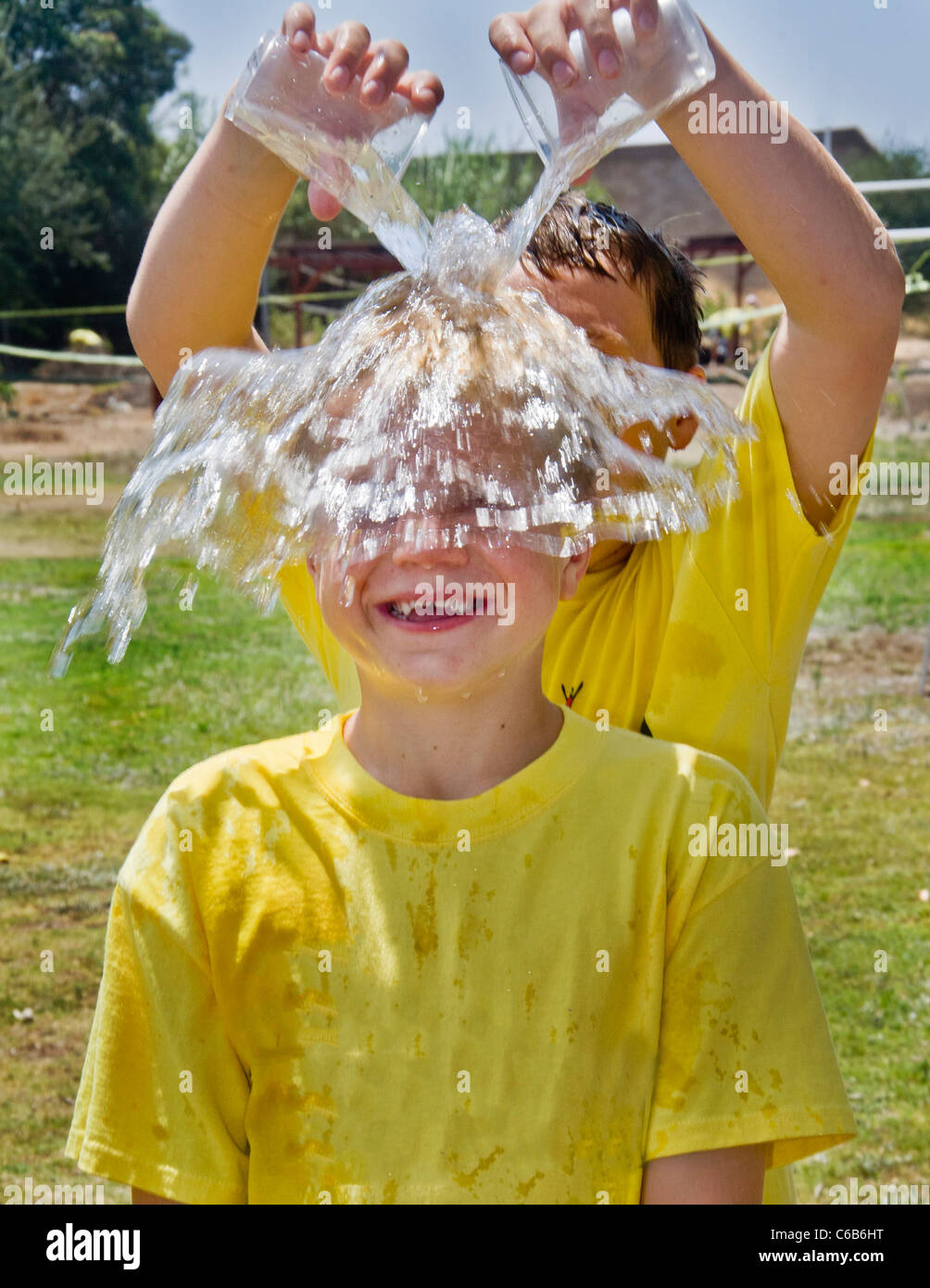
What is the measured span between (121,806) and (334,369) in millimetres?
4831

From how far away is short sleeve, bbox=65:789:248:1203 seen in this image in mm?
1359

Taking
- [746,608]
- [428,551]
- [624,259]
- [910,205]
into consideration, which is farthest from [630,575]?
[910,205]

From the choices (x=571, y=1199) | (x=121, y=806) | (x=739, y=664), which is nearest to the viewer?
(x=571, y=1199)

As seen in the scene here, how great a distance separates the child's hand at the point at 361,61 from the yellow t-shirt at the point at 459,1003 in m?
0.71

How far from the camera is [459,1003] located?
1354 millimetres

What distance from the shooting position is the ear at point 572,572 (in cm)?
147

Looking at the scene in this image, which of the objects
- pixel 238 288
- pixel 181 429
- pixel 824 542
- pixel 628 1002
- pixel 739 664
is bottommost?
pixel 628 1002

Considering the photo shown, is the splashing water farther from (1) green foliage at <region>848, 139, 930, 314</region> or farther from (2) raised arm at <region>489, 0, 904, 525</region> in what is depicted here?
(1) green foliage at <region>848, 139, 930, 314</region>

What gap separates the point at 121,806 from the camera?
5906 millimetres

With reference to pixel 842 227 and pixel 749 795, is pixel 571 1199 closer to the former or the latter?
pixel 749 795

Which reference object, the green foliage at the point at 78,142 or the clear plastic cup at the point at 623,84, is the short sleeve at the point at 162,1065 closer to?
the clear plastic cup at the point at 623,84

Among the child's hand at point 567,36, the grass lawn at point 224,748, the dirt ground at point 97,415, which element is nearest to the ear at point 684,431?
the child's hand at point 567,36

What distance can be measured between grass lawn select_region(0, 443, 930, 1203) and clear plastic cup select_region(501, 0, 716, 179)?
657mm
